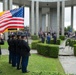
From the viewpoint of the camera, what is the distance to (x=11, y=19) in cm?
1052

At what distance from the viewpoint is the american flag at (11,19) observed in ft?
33.5

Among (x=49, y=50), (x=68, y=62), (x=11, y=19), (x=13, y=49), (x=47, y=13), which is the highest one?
(x=47, y=13)

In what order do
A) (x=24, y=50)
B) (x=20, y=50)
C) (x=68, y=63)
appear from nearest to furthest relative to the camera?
1. (x=24, y=50)
2. (x=20, y=50)
3. (x=68, y=63)

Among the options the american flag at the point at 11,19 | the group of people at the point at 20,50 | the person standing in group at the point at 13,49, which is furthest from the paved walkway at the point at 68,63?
the american flag at the point at 11,19

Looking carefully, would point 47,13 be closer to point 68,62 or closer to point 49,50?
point 49,50

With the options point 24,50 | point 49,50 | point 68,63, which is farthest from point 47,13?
point 24,50

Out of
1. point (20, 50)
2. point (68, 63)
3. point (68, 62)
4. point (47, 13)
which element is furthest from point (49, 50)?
point (47, 13)

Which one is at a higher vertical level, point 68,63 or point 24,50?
point 24,50

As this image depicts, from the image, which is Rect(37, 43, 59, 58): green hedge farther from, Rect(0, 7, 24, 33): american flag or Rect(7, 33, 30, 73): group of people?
Rect(0, 7, 24, 33): american flag

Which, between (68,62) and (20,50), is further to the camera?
(68,62)

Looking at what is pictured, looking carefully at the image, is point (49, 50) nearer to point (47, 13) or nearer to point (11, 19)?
point (11, 19)

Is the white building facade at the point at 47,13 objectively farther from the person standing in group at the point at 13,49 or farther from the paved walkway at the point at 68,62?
A: the person standing in group at the point at 13,49

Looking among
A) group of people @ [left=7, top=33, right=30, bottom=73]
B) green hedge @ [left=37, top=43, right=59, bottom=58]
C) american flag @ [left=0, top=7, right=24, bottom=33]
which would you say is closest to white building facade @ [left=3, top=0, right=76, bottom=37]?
green hedge @ [left=37, top=43, right=59, bottom=58]

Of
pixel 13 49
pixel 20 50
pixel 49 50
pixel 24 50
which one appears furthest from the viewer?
pixel 49 50
